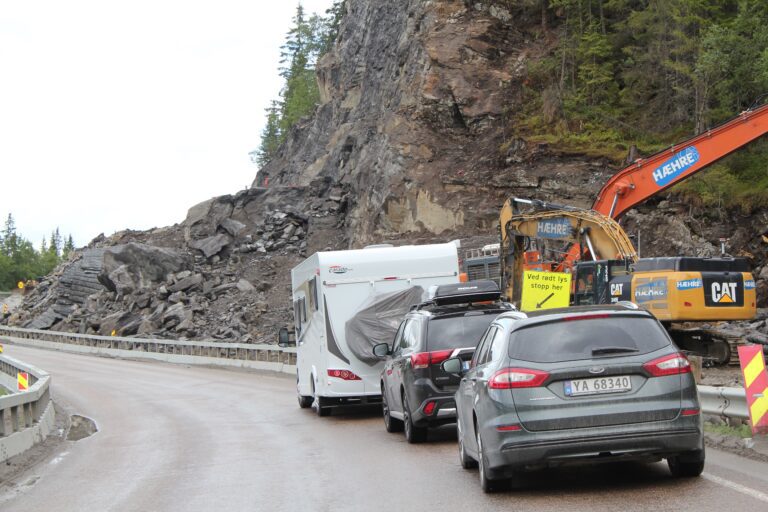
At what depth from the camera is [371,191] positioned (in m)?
56.1

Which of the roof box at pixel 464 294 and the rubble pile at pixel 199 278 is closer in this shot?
the roof box at pixel 464 294

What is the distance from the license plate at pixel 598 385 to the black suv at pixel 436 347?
4.95 metres

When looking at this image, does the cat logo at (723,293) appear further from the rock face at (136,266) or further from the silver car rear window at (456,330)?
the rock face at (136,266)

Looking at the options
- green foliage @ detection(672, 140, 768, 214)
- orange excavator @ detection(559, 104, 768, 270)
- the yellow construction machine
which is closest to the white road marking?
the yellow construction machine

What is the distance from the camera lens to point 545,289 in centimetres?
1852

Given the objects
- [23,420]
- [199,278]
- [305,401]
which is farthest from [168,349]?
[23,420]

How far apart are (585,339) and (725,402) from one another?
408 centimetres

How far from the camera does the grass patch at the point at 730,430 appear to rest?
37.0 ft

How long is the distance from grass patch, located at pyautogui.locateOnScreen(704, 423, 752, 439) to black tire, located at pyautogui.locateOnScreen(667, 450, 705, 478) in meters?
2.32

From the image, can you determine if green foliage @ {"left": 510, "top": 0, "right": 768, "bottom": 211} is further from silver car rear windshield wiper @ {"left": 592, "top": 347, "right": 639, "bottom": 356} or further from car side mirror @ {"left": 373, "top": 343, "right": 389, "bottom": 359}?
silver car rear windshield wiper @ {"left": 592, "top": 347, "right": 639, "bottom": 356}

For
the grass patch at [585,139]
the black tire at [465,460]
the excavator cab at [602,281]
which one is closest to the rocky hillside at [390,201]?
the grass patch at [585,139]

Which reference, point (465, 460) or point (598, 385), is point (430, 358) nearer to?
point (465, 460)

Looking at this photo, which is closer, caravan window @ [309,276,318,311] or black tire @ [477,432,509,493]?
black tire @ [477,432,509,493]

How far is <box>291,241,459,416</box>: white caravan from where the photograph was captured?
1816 centimetres
